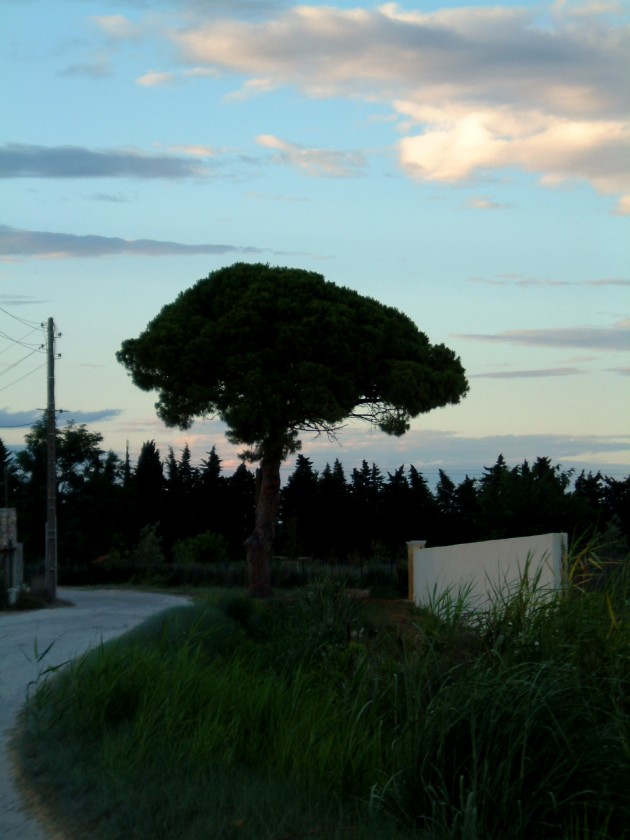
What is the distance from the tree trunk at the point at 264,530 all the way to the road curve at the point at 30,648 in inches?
106

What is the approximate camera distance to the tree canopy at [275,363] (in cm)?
3113

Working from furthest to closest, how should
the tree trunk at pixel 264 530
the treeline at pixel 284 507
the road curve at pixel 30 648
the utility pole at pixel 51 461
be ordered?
the treeline at pixel 284 507, the utility pole at pixel 51 461, the tree trunk at pixel 264 530, the road curve at pixel 30 648

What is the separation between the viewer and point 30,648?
16016 millimetres

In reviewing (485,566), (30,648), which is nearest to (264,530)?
(485,566)

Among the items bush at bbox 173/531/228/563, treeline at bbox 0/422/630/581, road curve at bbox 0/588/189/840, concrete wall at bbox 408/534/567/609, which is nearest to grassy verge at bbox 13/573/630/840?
road curve at bbox 0/588/189/840

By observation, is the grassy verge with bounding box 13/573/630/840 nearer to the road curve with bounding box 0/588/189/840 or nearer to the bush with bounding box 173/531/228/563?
the road curve with bounding box 0/588/189/840

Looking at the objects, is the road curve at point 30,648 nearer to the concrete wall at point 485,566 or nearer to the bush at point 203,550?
the concrete wall at point 485,566

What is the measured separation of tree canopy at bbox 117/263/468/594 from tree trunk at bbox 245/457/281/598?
4 cm

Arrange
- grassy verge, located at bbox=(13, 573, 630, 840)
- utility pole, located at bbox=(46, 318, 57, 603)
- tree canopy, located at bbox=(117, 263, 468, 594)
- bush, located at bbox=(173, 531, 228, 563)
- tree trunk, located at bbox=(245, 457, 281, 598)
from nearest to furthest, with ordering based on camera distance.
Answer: grassy verge, located at bbox=(13, 573, 630, 840)
tree canopy, located at bbox=(117, 263, 468, 594)
tree trunk, located at bbox=(245, 457, 281, 598)
utility pole, located at bbox=(46, 318, 57, 603)
bush, located at bbox=(173, 531, 228, 563)

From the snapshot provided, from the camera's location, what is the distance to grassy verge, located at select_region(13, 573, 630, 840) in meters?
6.14

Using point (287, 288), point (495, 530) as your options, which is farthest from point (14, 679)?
point (495, 530)

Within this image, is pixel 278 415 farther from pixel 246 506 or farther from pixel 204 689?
pixel 246 506

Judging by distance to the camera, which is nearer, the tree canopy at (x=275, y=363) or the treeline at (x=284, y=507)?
the tree canopy at (x=275, y=363)

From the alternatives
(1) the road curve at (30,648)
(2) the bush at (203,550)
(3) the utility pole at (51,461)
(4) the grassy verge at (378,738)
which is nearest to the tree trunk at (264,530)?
(1) the road curve at (30,648)
